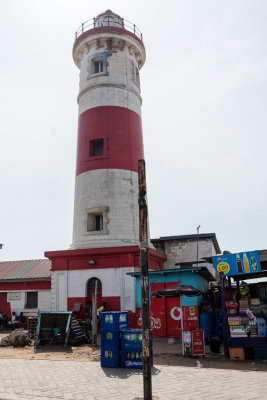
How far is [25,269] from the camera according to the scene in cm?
2753

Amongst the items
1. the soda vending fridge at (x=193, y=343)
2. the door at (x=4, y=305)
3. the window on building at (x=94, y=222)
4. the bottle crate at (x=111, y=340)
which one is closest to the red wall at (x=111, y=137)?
the window on building at (x=94, y=222)

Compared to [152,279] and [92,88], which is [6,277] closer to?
[152,279]

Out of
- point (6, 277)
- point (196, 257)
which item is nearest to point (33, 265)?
point (6, 277)

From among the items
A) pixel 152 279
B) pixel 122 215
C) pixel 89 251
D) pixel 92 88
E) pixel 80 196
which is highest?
pixel 92 88

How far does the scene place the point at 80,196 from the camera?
70.2ft

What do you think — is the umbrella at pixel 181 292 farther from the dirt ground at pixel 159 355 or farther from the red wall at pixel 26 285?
the red wall at pixel 26 285

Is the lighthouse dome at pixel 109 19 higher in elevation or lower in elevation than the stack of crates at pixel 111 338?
higher

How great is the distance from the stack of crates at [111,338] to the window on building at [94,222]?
10010mm

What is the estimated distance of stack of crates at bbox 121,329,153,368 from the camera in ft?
33.2

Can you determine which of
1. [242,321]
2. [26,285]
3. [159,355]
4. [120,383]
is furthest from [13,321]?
[120,383]

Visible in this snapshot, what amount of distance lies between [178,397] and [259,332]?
535 cm

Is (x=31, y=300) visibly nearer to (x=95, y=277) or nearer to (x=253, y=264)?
(x=95, y=277)

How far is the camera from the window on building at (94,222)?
68.2 feet

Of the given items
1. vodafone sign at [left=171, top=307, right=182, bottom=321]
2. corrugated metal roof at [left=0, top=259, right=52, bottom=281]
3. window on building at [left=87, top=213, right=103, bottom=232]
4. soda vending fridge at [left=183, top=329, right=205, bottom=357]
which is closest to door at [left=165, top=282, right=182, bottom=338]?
vodafone sign at [left=171, top=307, right=182, bottom=321]
